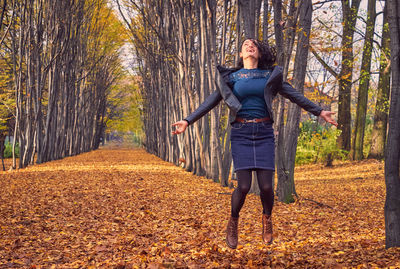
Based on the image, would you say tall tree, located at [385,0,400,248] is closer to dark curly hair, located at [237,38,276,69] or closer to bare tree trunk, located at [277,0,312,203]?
dark curly hair, located at [237,38,276,69]

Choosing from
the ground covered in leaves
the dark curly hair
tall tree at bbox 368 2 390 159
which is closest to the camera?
the dark curly hair

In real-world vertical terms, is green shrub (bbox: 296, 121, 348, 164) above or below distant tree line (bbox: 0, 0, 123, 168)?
below

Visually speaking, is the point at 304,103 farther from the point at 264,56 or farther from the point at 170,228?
the point at 170,228

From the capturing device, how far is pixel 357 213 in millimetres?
7812

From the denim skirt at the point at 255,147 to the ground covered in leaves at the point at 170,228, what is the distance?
44.5 inches

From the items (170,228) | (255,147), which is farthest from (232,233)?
(170,228)

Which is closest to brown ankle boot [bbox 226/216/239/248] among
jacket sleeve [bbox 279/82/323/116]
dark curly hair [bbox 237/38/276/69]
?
jacket sleeve [bbox 279/82/323/116]

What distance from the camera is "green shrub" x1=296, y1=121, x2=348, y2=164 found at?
18987mm

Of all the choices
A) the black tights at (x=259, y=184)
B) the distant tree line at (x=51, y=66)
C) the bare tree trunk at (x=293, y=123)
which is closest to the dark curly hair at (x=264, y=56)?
the black tights at (x=259, y=184)

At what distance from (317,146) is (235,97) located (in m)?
16.7

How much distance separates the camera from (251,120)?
13.1ft

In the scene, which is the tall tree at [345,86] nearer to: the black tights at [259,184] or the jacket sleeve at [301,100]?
the jacket sleeve at [301,100]

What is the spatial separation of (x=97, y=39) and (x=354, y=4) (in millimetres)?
16230

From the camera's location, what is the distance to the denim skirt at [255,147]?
397 cm
